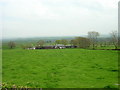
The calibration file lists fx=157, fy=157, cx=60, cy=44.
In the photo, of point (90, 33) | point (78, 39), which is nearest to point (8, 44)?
point (78, 39)

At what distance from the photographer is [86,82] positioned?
818 centimetres

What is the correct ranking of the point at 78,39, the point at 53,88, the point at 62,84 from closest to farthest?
1. the point at 53,88
2. the point at 62,84
3. the point at 78,39

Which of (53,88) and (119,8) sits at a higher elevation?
(119,8)

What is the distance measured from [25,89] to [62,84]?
2.19 meters

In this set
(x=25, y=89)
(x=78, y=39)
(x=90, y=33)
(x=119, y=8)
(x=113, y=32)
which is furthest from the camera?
(x=90, y=33)

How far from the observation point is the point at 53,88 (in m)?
7.28

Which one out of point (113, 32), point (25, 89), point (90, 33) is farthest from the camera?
point (90, 33)

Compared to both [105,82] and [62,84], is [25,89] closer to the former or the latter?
[62,84]

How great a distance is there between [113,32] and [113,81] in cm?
3319

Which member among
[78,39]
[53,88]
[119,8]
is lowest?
[53,88]

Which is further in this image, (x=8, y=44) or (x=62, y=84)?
(x=8, y=44)

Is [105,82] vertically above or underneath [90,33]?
underneath

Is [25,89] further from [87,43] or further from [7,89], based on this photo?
[87,43]

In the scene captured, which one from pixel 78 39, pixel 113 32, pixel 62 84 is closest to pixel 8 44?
pixel 78 39
